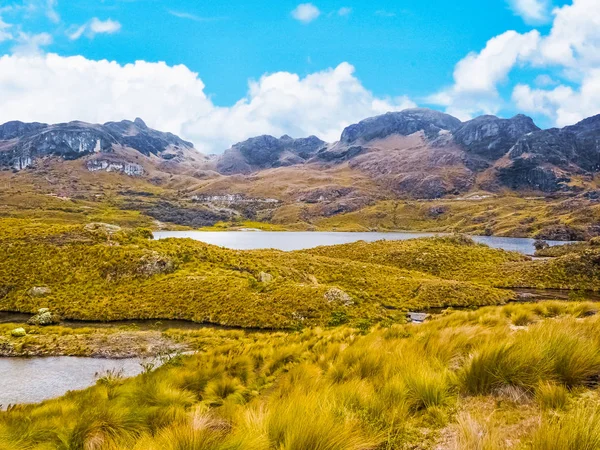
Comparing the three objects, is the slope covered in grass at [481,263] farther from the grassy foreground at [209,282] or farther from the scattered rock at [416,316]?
the scattered rock at [416,316]

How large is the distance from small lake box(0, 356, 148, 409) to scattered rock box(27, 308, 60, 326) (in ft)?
21.6

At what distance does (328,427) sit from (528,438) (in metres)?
1.76

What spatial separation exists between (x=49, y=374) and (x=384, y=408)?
17.7 metres

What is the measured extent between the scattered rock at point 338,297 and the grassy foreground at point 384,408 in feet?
70.0

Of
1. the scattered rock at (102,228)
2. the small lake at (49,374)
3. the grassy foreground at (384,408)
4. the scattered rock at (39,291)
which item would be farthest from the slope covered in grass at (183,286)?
the grassy foreground at (384,408)

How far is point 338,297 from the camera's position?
97.2 ft

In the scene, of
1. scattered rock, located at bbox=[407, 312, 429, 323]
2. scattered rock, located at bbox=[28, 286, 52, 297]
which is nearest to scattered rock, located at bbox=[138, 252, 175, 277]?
scattered rock, located at bbox=[28, 286, 52, 297]

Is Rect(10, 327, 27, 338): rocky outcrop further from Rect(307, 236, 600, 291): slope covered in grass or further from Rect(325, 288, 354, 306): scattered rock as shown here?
Rect(307, 236, 600, 291): slope covered in grass

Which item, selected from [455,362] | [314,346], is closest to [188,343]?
[314,346]

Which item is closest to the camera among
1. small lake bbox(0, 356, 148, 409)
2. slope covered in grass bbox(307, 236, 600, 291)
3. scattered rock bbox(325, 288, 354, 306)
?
small lake bbox(0, 356, 148, 409)

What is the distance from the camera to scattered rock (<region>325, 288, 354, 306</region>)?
29230 millimetres

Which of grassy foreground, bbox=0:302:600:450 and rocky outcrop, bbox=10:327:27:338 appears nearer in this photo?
grassy foreground, bbox=0:302:600:450

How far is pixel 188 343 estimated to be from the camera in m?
20.3

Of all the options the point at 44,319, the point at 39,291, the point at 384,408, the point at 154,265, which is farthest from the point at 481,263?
the point at 384,408
